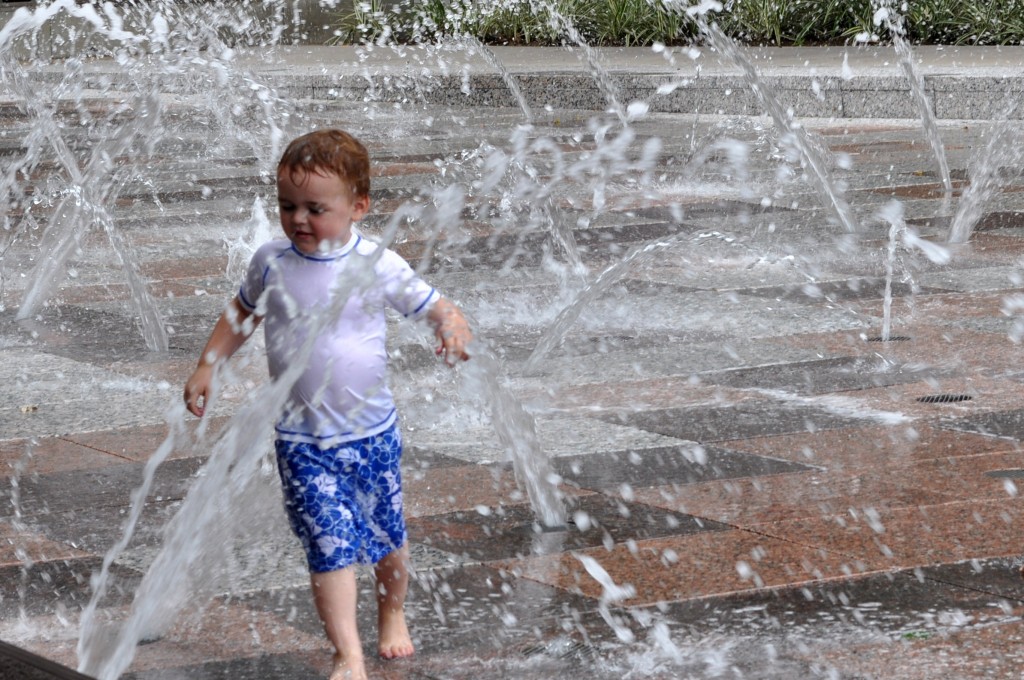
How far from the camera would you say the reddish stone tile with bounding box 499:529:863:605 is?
132 inches

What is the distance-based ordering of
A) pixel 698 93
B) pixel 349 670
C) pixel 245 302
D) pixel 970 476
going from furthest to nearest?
pixel 698 93 → pixel 970 476 → pixel 245 302 → pixel 349 670

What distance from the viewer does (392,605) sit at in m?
3.09

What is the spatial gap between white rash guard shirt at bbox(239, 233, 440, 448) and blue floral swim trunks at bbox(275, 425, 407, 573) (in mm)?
28

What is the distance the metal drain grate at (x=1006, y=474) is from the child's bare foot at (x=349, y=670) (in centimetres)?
180

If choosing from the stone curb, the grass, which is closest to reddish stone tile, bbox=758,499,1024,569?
the stone curb

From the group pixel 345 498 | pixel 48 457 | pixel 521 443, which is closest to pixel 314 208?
pixel 345 498

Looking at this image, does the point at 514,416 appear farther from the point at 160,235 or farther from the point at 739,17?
the point at 739,17

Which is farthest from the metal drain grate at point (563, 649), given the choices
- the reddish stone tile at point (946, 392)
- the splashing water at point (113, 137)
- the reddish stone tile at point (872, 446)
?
the splashing water at point (113, 137)

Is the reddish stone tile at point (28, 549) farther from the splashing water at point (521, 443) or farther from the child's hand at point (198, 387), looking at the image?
the splashing water at point (521, 443)

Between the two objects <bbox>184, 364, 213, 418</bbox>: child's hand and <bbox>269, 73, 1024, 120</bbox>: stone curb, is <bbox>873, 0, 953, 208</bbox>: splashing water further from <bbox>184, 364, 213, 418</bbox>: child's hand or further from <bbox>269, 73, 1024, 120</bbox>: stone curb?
<bbox>184, 364, 213, 418</bbox>: child's hand

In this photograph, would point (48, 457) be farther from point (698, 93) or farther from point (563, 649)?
point (698, 93)

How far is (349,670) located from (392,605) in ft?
0.65

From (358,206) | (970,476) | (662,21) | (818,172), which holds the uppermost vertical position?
(358,206)

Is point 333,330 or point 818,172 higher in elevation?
point 333,330
